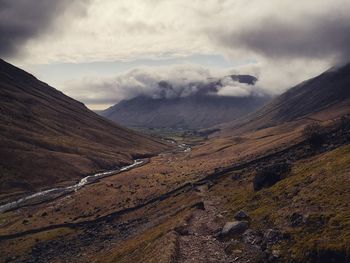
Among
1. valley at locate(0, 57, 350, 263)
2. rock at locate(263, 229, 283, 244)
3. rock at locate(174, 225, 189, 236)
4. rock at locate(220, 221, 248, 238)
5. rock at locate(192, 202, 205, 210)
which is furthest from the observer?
rock at locate(192, 202, 205, 210)

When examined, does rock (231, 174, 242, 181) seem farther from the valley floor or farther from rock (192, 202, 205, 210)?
rock (192, 202, 205, 210)

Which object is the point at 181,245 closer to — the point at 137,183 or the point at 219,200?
the point at 219,200

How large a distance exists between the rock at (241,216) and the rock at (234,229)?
142 inches

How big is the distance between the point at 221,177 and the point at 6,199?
4315 inches

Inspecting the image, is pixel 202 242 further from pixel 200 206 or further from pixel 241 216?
pixel 200 206

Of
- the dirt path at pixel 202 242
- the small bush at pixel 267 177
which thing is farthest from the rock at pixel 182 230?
the small bush at pixel 267 177

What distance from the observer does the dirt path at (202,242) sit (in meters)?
50.1

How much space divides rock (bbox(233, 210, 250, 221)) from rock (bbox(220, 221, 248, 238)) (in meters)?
3.61

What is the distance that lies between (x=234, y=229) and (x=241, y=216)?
5.45m

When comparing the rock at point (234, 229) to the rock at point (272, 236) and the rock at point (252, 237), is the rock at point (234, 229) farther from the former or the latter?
the rock at point (272, 236)

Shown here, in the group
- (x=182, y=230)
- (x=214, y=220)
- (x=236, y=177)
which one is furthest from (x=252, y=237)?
(x=236, y=177)

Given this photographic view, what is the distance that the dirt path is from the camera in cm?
5010

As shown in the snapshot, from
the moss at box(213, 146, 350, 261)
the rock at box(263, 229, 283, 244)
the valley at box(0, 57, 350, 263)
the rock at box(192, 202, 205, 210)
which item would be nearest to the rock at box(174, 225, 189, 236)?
the valley at box(0, 57, 350, 263)

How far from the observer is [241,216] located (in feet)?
205
